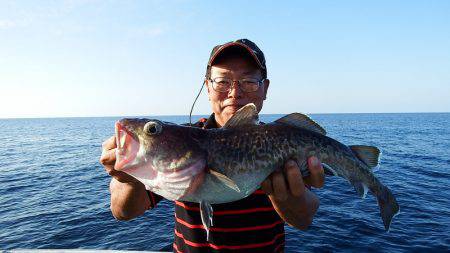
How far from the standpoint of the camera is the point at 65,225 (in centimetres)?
1647

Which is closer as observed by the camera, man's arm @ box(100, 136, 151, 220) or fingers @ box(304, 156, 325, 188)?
fingers @ box(304, 156, 325, 188)

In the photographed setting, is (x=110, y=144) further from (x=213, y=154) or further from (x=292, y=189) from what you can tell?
(x=292, y=189)

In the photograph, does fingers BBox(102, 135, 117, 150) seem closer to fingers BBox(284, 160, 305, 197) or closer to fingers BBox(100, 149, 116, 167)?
fingers BBox(100, 149, 116, 167)

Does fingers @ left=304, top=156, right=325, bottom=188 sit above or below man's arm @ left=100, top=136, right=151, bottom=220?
above

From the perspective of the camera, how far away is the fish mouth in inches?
130

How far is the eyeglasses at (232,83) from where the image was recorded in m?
4.63

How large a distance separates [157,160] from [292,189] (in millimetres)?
1591

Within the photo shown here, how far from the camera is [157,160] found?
11.0ft

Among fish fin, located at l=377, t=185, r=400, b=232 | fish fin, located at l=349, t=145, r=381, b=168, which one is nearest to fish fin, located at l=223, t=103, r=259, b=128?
fish fin, located at l=349, t=145, r=381, b=168

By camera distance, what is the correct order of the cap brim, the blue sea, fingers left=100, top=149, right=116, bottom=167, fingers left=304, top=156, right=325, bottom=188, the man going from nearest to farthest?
fingers left=100, top=149, right=116, bottom=167 < fingers left=304, top=156, right=325, bottom=188 < the man < the cap brim < the blue sea

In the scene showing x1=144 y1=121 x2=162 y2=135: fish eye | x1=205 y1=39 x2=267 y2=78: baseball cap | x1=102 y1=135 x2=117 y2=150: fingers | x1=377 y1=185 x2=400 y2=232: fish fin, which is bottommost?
x1=377 y1=185 x2=400 y2=232: fish fin

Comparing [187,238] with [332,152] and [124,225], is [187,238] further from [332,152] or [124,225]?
[124,225]

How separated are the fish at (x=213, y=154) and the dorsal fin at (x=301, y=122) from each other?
1 cm

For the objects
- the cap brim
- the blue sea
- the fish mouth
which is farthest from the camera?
the blue sea
